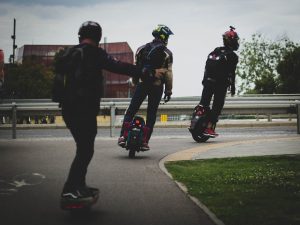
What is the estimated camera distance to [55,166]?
771 cm

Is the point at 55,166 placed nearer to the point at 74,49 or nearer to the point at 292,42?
the point at 74,49

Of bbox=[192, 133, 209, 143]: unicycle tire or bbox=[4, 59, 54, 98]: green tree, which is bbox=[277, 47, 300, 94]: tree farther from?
bbox=[192, 133, 209, 143]: unicycle tire

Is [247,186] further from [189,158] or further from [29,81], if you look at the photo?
[29,81]

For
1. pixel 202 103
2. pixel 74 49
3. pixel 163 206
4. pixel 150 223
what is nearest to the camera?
pixel 150 223

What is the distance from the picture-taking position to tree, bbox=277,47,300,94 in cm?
6044

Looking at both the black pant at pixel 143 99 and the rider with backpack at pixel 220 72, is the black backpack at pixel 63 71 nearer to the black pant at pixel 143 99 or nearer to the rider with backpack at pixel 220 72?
the black pant at pixel 143 99

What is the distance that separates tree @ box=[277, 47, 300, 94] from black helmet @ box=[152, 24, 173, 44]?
53207mm

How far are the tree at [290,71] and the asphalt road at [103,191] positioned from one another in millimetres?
53122

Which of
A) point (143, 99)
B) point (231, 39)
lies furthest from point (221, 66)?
point (143, 99)

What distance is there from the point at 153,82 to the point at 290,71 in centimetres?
5495

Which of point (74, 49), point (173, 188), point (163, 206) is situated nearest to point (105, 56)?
point (74, 49)

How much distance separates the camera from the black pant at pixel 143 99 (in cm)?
861

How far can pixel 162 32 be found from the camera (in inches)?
337

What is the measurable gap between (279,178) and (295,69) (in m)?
56.9
